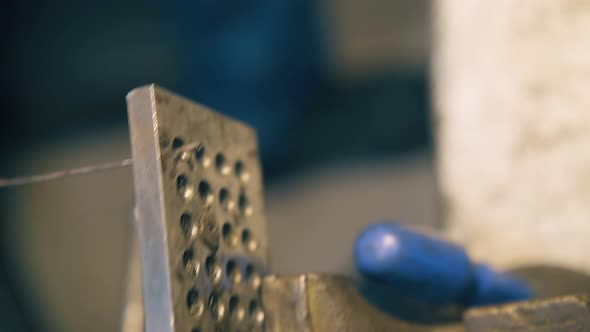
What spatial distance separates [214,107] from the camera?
49.4 inches

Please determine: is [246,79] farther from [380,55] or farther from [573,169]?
[573,169]

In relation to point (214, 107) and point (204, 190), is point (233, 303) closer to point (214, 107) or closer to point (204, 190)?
point (204, 190)

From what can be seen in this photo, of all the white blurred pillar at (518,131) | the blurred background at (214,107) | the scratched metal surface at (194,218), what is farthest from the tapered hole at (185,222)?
the blurred background at (214,107)

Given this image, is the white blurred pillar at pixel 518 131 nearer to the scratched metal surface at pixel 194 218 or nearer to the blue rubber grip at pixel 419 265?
the blue rubber grip at pixel 419 265

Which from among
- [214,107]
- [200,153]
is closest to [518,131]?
[200,153]

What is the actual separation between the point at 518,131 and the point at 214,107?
2.58 feet

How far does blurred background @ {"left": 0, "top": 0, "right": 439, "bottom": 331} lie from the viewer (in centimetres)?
126

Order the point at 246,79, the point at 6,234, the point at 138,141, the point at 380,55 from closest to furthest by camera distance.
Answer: the point at 138,141
the point at 246,79
the point at 6,234
the point at 380,55

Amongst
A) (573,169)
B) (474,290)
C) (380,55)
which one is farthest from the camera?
(380,55)

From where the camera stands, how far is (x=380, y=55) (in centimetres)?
151

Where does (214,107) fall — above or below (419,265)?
above

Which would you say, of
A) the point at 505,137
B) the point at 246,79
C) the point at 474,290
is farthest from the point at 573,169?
the point at 246,79

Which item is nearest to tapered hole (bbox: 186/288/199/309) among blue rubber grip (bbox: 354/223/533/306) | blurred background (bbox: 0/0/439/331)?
blue rubber grip (bbox: 354/223/533/306)

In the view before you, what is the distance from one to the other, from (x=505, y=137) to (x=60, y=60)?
1.29m
